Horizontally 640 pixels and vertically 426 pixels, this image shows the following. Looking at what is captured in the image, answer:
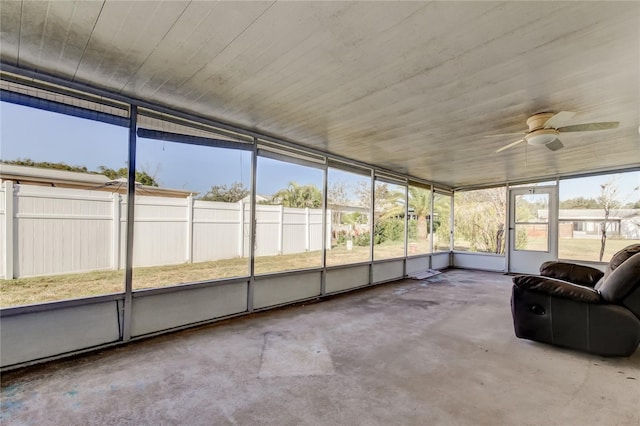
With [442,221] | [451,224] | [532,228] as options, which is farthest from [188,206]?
[532,228]

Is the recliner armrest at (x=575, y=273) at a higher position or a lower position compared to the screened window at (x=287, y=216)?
lower

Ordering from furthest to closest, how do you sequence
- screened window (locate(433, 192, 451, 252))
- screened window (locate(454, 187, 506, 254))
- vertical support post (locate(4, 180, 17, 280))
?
1. screened window (locate(433, 192, 451, 252))
2. screened window (locate(454, 187, 506, 254))
3. vertical support post (locate(4, 180, 17, 280))

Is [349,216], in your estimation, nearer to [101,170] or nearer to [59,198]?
[101,170]

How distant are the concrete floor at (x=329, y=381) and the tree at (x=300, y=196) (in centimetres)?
196

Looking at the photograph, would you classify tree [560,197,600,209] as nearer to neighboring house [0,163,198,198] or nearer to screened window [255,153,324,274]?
screened window [255,153,324,274]

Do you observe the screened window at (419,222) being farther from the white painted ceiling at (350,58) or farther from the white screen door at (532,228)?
the white painted ceiling at (350,58)

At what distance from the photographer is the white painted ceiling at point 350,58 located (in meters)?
1.57

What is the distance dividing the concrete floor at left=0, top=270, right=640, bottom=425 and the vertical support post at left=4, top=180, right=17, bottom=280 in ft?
2.74

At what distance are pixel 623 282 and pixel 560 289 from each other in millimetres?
431

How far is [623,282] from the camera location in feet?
8.06

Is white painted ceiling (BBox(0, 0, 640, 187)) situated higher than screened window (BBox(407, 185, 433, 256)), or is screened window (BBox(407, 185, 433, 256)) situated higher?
white painted ceiling (BBox(0, 0, 640, 187))

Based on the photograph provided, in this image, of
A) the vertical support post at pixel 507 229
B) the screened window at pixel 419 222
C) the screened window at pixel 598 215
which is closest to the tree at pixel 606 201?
the screened window at pixel 598 215

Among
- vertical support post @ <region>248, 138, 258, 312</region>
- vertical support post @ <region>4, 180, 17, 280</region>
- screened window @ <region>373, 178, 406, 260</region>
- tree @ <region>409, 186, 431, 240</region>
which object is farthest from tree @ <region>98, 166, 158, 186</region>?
tree @ <region>409, 186, 431, 240</region>

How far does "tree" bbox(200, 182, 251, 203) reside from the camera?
3848 millimetres
